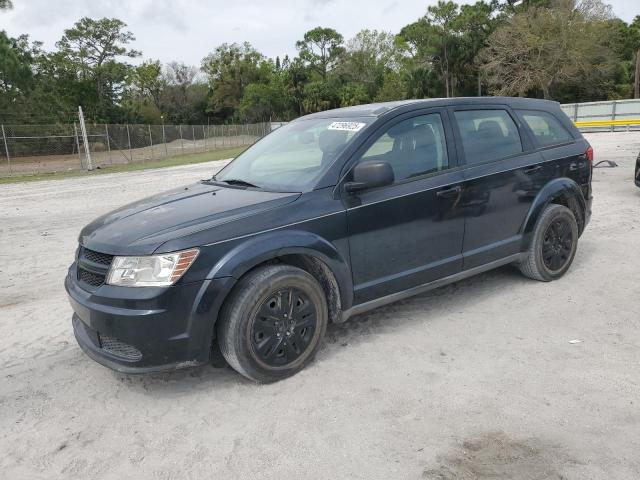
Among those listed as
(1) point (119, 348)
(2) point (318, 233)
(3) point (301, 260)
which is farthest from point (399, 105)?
(1) point (119, 348)

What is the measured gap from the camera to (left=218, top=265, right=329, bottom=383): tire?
330 centimetres

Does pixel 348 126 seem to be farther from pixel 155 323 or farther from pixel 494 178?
pixel 155 323

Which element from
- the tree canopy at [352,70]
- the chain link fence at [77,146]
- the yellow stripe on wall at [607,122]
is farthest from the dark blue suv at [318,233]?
the tree canopy at [352,70]

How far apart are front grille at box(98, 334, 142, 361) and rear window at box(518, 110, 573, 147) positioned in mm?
3912

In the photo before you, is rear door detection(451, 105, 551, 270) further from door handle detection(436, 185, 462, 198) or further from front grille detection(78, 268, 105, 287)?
front grille detection(78, 268, 105, 287)

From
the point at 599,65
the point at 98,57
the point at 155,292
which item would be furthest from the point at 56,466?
the point at 98,57

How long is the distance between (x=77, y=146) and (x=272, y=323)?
2702 centimetres

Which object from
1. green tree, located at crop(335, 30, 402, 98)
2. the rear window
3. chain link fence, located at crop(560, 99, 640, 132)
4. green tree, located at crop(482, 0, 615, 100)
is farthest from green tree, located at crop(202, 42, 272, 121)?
the rear window

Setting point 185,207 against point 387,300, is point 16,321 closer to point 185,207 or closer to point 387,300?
point 185,207

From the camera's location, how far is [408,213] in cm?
401

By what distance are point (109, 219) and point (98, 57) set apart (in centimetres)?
6805

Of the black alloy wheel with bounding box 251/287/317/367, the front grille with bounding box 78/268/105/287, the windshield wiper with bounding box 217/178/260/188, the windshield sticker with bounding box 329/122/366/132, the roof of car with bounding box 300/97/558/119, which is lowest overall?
the black alloy wheel with bounding box 251/287/317/367

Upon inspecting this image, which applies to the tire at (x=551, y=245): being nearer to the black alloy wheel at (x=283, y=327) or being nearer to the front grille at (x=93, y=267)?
the black alloy wheel at (x=283, y=327)

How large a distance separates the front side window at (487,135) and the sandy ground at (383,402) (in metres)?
1.27
